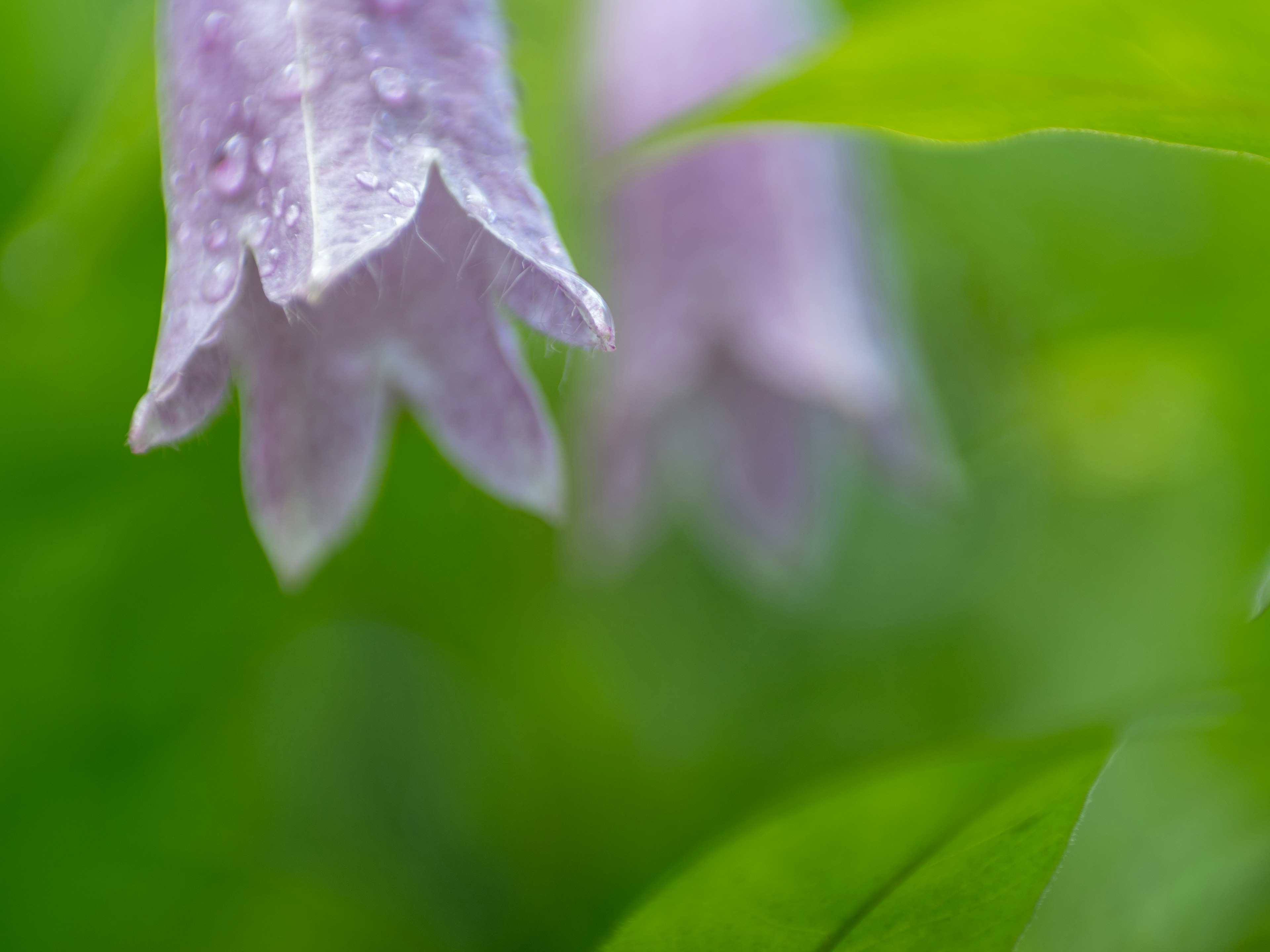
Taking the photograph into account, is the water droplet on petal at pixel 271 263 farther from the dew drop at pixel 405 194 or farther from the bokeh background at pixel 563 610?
the bokeh background at pixel 563 610

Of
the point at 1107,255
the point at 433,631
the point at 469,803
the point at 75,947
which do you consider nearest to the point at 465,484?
the point at 433,631

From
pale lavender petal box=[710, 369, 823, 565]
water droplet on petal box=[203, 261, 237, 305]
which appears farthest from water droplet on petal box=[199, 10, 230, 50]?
pale lavender petal box=[710, 369, 823, 565]

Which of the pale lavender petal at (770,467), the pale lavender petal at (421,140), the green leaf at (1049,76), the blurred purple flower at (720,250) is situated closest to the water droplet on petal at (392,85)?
the pale lavender petal at (421,140)

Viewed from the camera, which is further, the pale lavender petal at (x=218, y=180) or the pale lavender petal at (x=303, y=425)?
the pale lavender petal at (x=303, y=425)

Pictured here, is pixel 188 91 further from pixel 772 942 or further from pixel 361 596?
pixel 361 596

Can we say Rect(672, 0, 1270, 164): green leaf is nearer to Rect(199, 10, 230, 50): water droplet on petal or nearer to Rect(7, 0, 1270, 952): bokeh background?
Rect(199, 10, 230, 50): water droplet on petal

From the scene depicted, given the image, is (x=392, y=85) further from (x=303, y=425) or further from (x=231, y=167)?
(x=303, y=425)

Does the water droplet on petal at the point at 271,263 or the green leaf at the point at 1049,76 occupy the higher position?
the water droplet on petal at the point at 271,263
